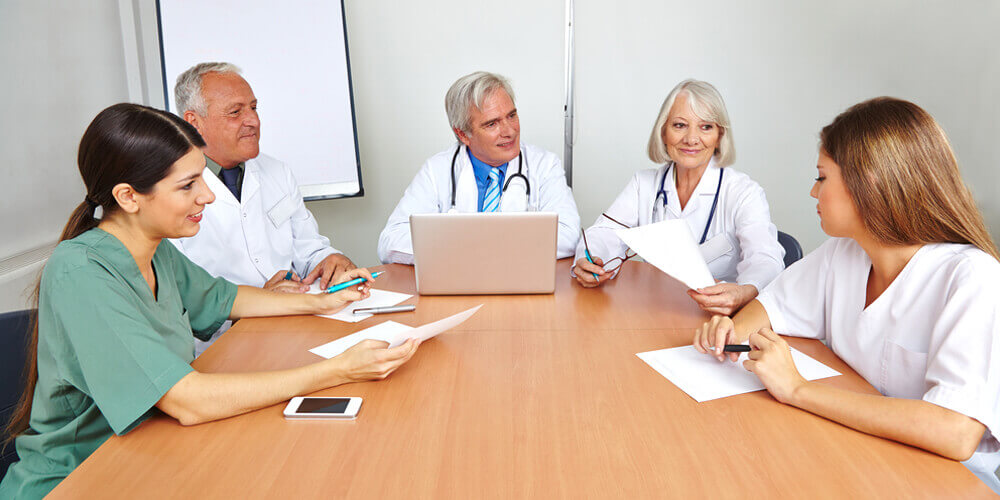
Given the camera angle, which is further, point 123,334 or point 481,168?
point 481,168

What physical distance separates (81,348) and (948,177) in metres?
1.53

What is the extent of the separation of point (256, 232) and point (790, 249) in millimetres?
1832

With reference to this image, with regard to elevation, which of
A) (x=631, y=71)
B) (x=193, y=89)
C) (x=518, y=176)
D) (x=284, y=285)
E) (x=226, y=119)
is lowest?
(x=284, y=285)

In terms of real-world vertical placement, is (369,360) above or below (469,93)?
below

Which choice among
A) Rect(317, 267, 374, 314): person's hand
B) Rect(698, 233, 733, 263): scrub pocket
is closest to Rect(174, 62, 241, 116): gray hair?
Rect(317, 267, 374, 314): person's hand

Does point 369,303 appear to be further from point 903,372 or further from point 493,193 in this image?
point 903,372

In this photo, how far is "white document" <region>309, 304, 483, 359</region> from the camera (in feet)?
4.24

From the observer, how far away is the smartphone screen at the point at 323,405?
1114 mm

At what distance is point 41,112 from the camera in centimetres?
245

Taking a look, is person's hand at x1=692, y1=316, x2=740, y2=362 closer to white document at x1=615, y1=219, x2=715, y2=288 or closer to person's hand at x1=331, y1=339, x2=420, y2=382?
white document at x1=615, y1=219, x2=715, y2=288

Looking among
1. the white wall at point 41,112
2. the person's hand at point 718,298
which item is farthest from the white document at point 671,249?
the white wall at point 41,112

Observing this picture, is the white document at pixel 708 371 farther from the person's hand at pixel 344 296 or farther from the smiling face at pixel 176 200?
the smiling face at pixel 176 200

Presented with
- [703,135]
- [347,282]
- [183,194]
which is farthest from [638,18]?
[183,194]

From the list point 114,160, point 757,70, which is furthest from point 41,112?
point 757,70
